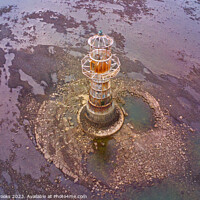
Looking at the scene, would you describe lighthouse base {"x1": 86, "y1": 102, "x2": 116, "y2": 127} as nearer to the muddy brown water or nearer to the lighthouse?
the lighthouse

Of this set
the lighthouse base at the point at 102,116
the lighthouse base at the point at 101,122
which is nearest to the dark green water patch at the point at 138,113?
the lighthouse base at the point at 101,122

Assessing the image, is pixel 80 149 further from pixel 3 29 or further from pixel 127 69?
pixel 3 29

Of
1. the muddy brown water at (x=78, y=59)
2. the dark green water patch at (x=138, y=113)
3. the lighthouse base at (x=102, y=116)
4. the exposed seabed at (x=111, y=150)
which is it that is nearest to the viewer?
the muddy brown water at (x=78, y=59)

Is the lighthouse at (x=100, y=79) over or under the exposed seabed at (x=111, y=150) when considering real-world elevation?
→ over

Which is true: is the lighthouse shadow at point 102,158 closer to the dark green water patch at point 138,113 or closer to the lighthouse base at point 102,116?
the lighthouse base at point 102,116

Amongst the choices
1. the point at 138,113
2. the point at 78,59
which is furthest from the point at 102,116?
the point at 78,59

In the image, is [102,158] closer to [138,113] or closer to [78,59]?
[138,113]
